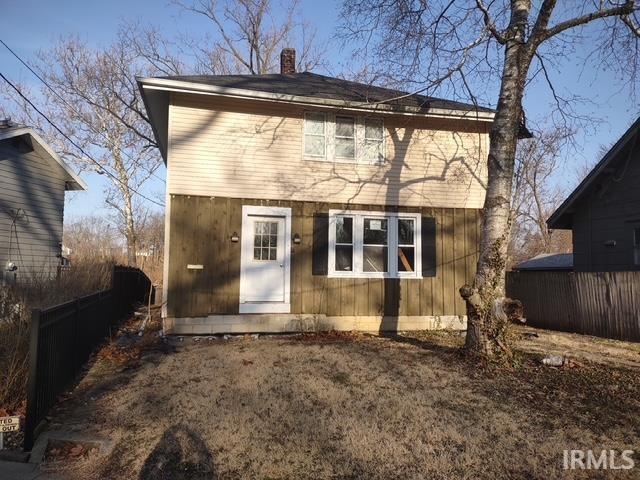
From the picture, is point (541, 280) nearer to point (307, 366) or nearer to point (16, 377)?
point (307, 366)

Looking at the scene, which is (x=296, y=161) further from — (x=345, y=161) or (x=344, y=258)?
(x=344, y=258)

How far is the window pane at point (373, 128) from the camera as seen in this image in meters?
10.9

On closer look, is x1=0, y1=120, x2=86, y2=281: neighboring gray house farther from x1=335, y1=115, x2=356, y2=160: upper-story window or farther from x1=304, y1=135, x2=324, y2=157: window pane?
x1=335, y1=115, x2=356, y2=160: upper-story window

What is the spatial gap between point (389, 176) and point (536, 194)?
2748 cm

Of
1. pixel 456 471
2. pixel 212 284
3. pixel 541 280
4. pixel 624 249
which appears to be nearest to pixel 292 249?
pixel 212 284

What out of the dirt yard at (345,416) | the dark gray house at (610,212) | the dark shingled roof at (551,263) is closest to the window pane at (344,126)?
the dirt yard at (345,416)

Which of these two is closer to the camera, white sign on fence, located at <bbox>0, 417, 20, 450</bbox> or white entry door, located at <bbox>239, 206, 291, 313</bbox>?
white sign on fence, located at <bbox>0, 417, 20, 450</bbox>

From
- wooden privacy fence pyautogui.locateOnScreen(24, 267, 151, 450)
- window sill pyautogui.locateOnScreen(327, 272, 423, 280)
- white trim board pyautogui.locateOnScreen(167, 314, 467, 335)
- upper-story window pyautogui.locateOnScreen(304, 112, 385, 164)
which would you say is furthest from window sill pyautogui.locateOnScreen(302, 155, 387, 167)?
wooden privacy fence pyautogui.locateOnScreen(24, 267, 151, 450)

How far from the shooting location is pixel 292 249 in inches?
401

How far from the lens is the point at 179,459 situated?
419 centimetres

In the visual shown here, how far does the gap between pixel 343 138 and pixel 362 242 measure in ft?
7.88

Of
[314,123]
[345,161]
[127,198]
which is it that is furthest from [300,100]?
[127,198]

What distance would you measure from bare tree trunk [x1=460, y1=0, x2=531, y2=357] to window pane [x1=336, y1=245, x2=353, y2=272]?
3.59 metres
